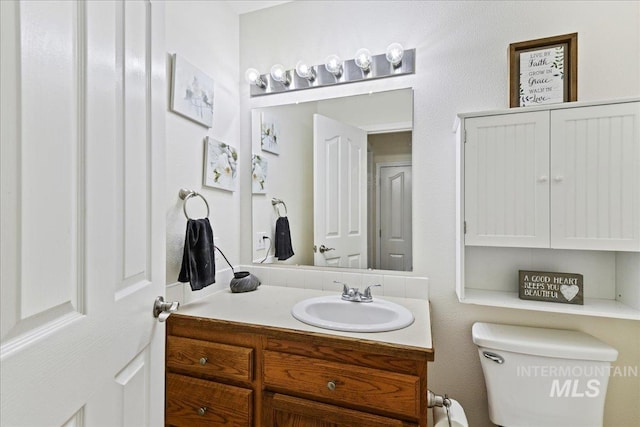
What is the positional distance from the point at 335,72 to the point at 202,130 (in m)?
0.79

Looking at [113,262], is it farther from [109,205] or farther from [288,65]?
[288,65]

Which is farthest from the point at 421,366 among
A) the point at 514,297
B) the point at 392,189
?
the point at 392,189

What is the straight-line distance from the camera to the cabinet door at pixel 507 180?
1261mm

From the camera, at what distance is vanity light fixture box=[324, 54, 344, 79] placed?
1670 mm

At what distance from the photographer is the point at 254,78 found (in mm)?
1825

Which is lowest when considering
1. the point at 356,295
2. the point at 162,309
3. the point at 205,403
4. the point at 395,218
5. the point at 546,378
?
the point at 205,403

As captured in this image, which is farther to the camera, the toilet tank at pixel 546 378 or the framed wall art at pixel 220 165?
the framed wall art at pixel 220 165

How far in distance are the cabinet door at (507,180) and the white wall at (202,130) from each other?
→ 1292 mm

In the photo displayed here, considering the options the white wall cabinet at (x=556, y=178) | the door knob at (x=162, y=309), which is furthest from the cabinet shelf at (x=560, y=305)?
the door knob at (x=162, y=309)

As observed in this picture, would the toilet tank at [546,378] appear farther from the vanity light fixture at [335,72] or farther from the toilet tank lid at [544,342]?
the vanity light fixture at [335,72]

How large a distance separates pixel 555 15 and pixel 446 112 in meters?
0.60

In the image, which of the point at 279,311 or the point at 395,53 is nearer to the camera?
the point at 279,311

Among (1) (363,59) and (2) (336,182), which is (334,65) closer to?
(1) (363,59)

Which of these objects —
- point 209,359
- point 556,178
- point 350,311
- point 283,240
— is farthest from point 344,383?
point 556,178
